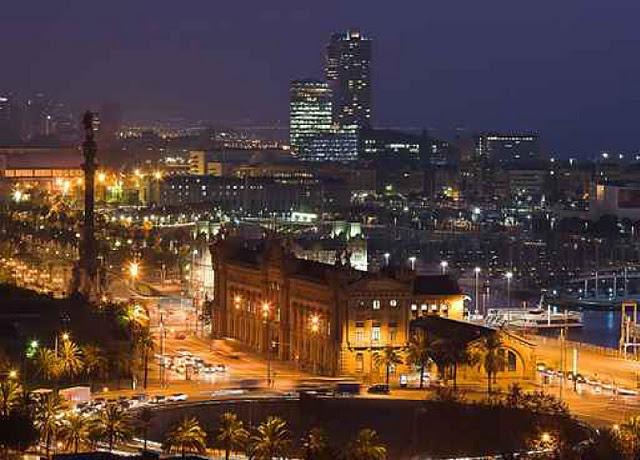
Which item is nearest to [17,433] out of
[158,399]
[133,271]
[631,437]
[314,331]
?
[158,399]

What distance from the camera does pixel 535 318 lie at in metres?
63.6

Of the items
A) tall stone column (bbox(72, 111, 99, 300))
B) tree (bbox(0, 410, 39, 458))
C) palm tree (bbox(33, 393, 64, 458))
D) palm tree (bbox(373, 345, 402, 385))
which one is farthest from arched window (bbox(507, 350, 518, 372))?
tall stone column (bbox(72, 111, 99, 300))

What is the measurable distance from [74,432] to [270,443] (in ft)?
10.0

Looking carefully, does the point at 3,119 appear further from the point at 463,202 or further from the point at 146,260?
the point at 146,260

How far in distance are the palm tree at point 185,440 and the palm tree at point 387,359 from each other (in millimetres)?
9462

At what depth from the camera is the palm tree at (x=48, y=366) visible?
1481 inches

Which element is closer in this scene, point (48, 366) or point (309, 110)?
point (48, 366)

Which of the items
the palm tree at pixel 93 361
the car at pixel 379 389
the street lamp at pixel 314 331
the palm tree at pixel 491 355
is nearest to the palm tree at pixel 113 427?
the palm tree at pixel 93 361

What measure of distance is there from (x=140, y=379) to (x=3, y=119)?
123786 mm

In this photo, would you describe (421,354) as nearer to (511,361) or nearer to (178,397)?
(511,361)

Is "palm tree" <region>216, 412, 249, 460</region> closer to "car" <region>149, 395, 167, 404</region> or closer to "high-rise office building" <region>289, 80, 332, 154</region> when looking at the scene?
"car" <region>149, 395, 167, 404</region>

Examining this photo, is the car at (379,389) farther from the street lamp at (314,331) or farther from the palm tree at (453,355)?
the street lamp at (314,331)

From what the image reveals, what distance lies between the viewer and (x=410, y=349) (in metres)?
39.6

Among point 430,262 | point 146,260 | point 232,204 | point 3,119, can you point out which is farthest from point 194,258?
point 3,119
